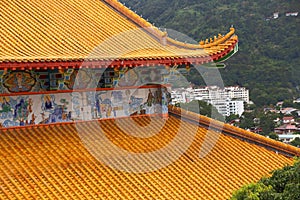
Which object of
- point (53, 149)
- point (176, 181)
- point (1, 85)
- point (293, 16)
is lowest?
point (176, 181)

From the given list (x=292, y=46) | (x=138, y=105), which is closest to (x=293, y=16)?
(x=292, y=46)

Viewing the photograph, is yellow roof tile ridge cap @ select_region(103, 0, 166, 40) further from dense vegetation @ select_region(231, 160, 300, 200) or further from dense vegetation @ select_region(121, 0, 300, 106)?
dense vegetation @ select_region(121, 0, 300, 106)

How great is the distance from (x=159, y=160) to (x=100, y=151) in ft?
3.49

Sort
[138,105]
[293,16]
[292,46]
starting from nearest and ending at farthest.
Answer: [138,105] → [292,46] → [293,16]

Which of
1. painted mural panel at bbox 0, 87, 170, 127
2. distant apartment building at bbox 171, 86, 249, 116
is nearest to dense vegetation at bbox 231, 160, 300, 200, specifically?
painted mural panel at bbox 0, 87, 170, 127

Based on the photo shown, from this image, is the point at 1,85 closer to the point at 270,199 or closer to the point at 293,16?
the point at 270,199

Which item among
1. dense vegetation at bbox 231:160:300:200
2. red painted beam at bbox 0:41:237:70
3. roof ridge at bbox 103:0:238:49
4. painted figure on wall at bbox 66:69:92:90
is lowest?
dense vegetation at bbox 231:160:300:200

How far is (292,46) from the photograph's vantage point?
65.6 m

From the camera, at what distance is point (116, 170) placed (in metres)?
9.34

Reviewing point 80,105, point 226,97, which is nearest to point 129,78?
point 80,105

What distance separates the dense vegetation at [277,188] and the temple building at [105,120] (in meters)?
1.74

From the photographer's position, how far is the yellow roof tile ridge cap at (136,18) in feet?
37.9

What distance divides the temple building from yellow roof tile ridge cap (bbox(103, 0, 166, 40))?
0.04m

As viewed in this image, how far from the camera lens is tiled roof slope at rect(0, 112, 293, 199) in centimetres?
863
